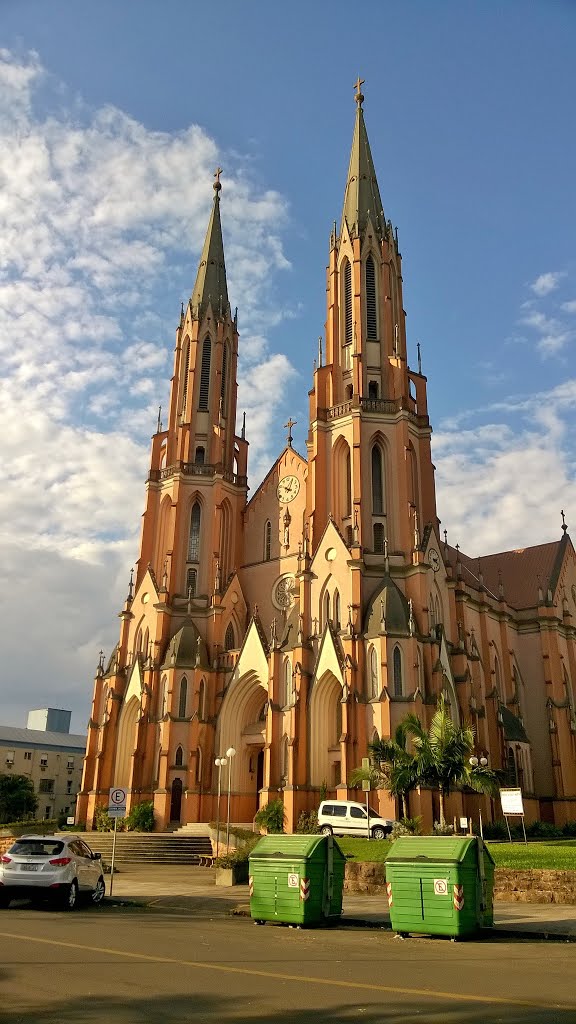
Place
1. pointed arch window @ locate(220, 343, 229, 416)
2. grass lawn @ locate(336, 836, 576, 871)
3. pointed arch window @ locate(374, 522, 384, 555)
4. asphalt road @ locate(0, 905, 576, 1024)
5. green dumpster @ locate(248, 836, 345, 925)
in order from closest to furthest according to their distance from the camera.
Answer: asphalt road @ locate(0, 905, 576, 1024)
green dumpster @ locate(248, 836, 345, 925)
grass lawn @ locate(336, 836, 576, 871)
pointed arch window @ locate(374, 522, 384, 555)
pointed arch window @ locate(220, 343, 229, 416)

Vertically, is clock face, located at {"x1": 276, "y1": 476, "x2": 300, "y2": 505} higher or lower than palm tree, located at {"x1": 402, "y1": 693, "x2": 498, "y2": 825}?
higher

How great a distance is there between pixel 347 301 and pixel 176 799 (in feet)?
110

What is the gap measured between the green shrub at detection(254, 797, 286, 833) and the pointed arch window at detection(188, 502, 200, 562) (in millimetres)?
18972

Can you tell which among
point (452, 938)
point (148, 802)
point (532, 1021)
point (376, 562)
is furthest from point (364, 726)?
point (532, 1021)

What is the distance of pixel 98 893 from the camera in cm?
1942

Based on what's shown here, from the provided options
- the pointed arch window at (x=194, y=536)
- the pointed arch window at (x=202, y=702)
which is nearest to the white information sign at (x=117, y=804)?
the pointed arch window at (x=202, y=702)

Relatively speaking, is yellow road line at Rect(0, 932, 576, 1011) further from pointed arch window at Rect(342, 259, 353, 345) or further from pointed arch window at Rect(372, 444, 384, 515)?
pointed arch window at Rect(342, 259, 353, 345)

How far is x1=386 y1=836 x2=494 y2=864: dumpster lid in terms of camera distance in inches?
571

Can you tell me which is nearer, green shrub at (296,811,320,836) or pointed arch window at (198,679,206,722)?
green shrub at (296,811,320,836)

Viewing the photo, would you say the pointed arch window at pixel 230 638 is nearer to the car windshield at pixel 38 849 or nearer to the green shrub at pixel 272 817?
the green shrub at pixel 272 817

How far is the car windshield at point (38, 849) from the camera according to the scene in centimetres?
1742

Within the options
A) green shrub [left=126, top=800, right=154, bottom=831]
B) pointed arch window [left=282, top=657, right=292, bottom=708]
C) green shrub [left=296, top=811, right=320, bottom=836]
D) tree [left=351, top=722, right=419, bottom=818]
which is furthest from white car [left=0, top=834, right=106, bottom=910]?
green shrub [left=126, top=800, right=154, bottom=831]

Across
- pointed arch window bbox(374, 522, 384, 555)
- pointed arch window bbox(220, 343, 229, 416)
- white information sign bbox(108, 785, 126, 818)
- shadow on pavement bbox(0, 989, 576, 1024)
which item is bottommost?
shadow on pavement bbox(0, 989, 576, 1024)

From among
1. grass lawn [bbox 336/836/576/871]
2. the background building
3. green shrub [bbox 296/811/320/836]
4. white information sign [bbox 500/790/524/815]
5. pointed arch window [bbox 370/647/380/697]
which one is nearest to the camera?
grass lawn [bbox 336/836/576/871]
